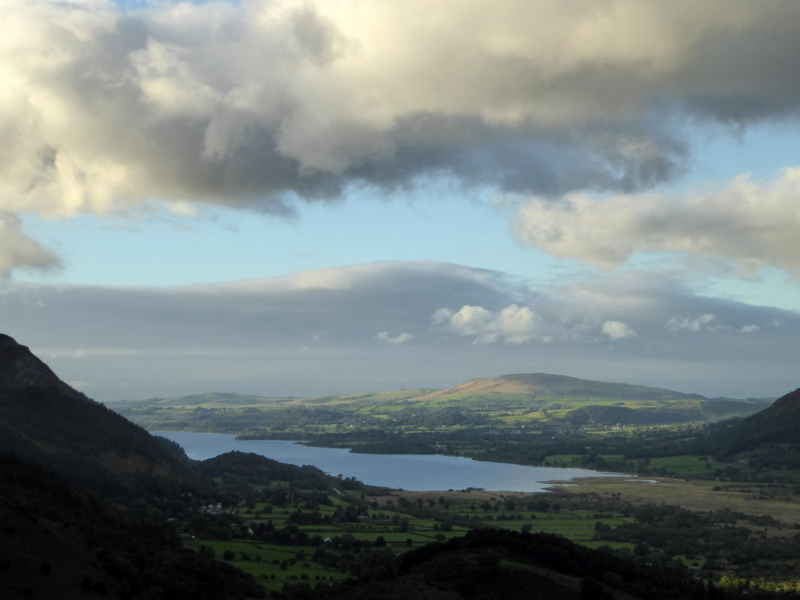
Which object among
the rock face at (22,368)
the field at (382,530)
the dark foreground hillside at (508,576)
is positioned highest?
the rock face at (22,368)

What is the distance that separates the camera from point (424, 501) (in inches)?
6088

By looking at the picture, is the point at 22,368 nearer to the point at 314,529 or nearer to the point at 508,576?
the point at 314,529

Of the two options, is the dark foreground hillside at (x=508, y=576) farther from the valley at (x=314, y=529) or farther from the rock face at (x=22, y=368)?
the rock face at (x=22, y=368)

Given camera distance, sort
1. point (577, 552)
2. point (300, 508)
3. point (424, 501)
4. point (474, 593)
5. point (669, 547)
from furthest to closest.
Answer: point (424, 501) → point (300, 508) → point (669, 547) → point (577, 552) → point (474, 593)

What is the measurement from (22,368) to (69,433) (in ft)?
101

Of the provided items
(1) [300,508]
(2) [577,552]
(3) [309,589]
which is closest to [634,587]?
(2) [577,552]

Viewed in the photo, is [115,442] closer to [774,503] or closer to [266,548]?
[266,548]

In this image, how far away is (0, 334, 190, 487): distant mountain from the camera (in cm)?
12444

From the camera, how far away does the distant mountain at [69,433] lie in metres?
124

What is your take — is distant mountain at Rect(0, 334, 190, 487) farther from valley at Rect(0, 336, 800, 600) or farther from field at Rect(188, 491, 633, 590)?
field at Rect(188, 491, 633, 590)

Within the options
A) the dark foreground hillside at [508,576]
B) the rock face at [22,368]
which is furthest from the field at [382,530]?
the rock face at [22,368]

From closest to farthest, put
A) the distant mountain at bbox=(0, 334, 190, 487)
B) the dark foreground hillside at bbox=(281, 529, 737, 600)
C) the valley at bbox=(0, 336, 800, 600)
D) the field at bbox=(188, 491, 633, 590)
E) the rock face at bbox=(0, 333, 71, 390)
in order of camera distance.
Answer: the dark foreground hillside at bbox=(281, 529, 737, 600)
the valley at bbox=(0, 336, 800, 600)
the field at bbox=(188, 491, 633, 590)
the distant mountain at bbox=(0, 334, 190, 487)
the rock face at bbox=(0, 333, 71, 390)

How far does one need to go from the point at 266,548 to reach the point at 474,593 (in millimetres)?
46624

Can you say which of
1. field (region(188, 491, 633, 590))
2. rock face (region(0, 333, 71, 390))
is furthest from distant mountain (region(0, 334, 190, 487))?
field (region(188, 491, 633, 590))
